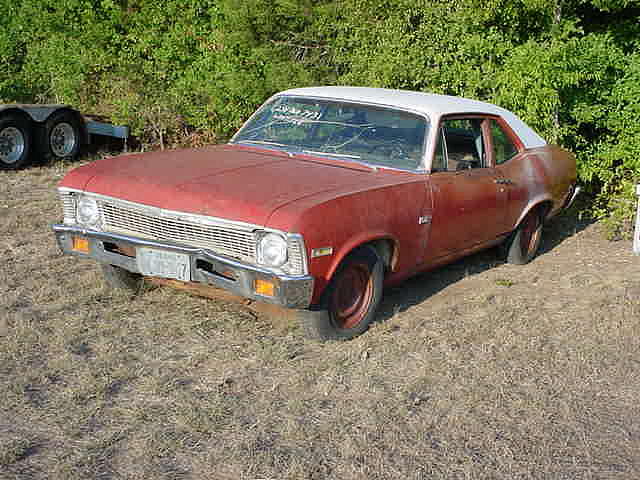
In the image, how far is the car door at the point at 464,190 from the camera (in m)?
5.59

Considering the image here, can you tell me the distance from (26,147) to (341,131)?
611 centimetres

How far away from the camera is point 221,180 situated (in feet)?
16.1

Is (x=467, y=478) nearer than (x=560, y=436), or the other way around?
(x=467, y=478)

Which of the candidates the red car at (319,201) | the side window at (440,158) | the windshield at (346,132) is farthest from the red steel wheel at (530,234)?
the windshield at (346,132)

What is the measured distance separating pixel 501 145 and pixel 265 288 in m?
2.95

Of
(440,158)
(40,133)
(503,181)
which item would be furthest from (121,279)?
(40,133)

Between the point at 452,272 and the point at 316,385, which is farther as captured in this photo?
the point at 452,272

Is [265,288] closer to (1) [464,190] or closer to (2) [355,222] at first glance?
(2) [355,222]

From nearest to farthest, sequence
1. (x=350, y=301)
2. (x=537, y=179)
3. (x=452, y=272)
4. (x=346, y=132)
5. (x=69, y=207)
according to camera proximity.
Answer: (x=350, y=301), (x=69, y=207), (x=346, y=132), (x=537, y=179), (x=452, y=272)

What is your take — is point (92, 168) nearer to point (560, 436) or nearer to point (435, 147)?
point (435, 147)

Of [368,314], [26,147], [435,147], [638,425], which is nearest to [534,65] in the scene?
[435,147]

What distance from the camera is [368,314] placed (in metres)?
5.24

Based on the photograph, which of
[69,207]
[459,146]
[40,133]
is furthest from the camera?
[40,133]

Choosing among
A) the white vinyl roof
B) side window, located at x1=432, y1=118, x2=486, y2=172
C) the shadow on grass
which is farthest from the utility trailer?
side window, located at x1=432, y1=118, x2=486, y2=172
